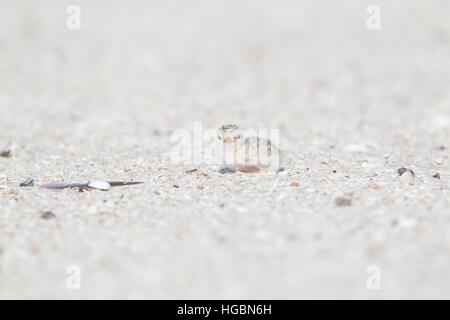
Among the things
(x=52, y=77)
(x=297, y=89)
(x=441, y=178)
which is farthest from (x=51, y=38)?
(x=441, y=178)

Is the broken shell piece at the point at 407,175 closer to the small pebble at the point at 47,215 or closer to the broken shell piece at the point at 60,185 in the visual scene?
the broken shell piece at the point at 60,185

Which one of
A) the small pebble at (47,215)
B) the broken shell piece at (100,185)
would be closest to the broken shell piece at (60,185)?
the broken shell piece at (100,185)

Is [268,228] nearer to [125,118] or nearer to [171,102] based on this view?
[125,118]

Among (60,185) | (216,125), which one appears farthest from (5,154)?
(216,125)

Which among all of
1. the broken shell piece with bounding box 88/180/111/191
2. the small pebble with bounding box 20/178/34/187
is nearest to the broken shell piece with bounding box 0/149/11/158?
the small pebble with bounding box 20/178/34/187

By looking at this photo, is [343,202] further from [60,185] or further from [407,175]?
[60,185]

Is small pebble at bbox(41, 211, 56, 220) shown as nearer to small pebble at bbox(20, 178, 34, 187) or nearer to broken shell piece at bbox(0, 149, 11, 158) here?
small pebble at bbox(20, 178, 34, 187)
